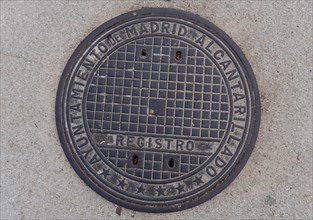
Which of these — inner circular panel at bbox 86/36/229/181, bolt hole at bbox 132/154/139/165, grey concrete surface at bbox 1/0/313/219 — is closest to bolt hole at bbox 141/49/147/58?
inner circular panel at bbox 86/36/229/181

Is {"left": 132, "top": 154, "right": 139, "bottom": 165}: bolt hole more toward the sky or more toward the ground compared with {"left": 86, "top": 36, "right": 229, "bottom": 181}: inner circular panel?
more toward the ground

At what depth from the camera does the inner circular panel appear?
2.52m

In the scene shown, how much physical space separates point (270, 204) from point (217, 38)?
1.18 m

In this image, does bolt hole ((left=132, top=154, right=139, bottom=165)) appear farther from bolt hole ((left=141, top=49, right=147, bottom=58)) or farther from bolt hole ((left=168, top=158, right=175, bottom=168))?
bolt hole ((left=141, top=49, right=147, bottom=58))

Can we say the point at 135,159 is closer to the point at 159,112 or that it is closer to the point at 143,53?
the point at 159,112

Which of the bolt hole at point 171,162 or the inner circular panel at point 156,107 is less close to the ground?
the inner circular panel at point 156,107

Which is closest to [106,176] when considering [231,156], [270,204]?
[231,156]

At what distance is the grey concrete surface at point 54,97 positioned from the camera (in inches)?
99.4

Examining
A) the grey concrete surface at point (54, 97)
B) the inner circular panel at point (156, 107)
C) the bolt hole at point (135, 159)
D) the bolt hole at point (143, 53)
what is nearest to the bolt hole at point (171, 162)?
the inner circular panel at point (156, 107)

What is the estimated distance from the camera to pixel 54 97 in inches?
103

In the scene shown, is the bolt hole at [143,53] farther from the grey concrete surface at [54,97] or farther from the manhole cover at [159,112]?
the grey concrete surface at [54,97]

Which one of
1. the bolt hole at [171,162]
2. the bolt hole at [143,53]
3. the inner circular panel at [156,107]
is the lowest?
the bolt hole at [171,162]

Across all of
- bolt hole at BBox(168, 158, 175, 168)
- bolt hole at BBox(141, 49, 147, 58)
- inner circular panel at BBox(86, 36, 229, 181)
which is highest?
bolt hole at BBox(141, 49, 147, 58)

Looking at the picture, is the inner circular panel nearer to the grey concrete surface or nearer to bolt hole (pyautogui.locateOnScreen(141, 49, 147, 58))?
bolt hole (pyautogui.locateOnScreen(141, 49, 147, 58))
